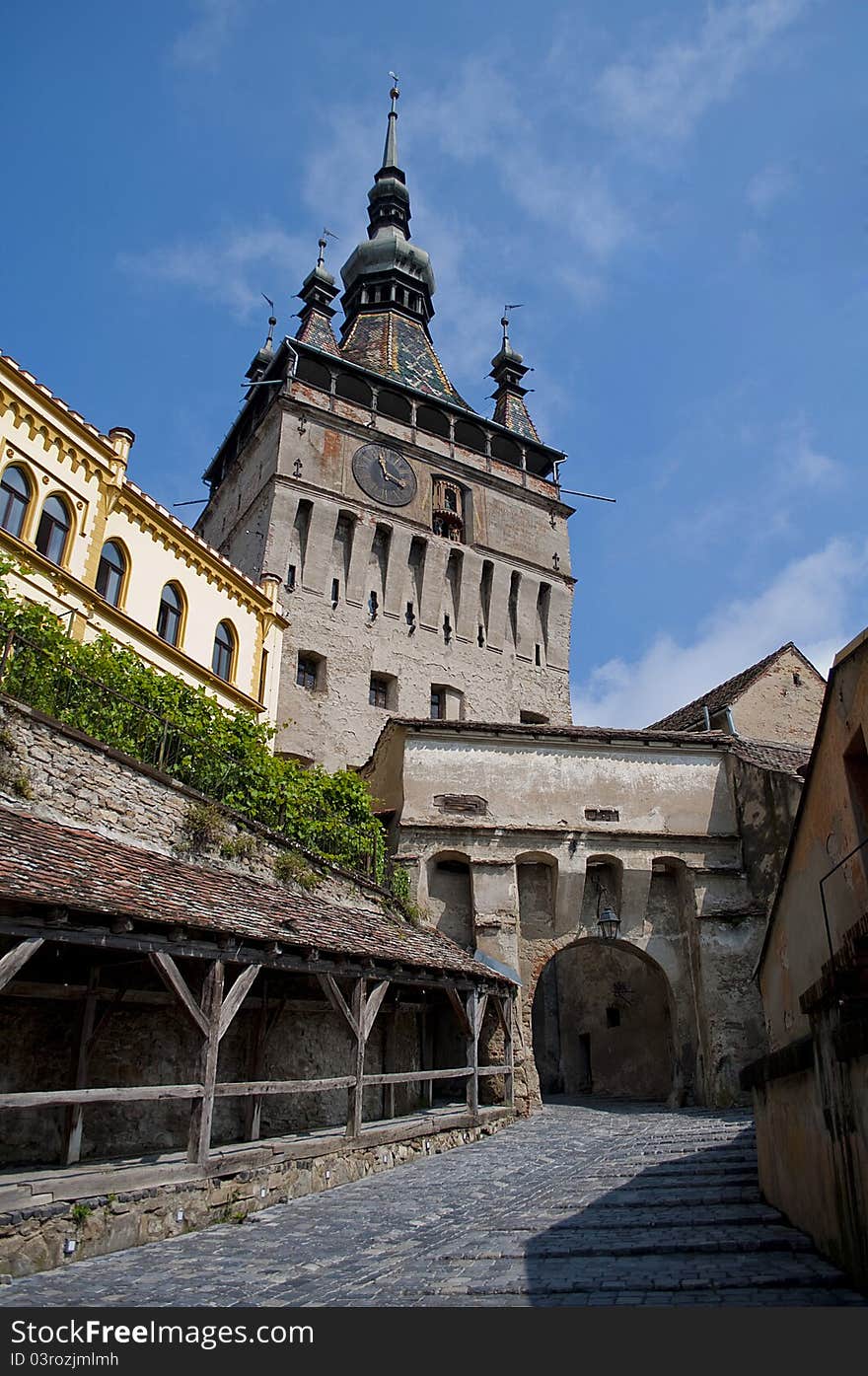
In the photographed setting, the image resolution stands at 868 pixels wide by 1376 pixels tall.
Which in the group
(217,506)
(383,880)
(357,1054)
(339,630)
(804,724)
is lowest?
(357,1054)

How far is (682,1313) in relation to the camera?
4.64 m

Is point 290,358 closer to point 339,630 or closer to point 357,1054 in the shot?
point 339,630

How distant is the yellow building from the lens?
16.0 m

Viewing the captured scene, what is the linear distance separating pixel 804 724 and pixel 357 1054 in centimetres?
1857

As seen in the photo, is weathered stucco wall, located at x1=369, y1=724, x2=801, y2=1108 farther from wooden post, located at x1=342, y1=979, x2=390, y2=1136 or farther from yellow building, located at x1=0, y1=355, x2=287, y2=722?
wooden post, located at x1=342, y1=979, x2=390, y2=1136

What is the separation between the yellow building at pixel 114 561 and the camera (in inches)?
632

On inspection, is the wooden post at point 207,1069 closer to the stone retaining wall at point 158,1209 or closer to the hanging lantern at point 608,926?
the stone retaining wall at point 158,1209

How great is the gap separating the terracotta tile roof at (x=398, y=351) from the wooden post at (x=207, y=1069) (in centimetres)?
3024

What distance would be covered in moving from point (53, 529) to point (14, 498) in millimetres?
994

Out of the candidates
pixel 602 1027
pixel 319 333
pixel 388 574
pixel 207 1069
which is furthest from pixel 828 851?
pixel 319 333

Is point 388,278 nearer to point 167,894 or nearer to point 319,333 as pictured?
point 319,333

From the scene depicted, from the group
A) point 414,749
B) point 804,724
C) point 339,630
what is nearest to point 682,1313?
point 414,749

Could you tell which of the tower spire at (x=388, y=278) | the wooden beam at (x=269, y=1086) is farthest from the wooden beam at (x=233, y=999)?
the tower spire at (x=388, y=278)

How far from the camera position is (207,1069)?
8.45 metres
